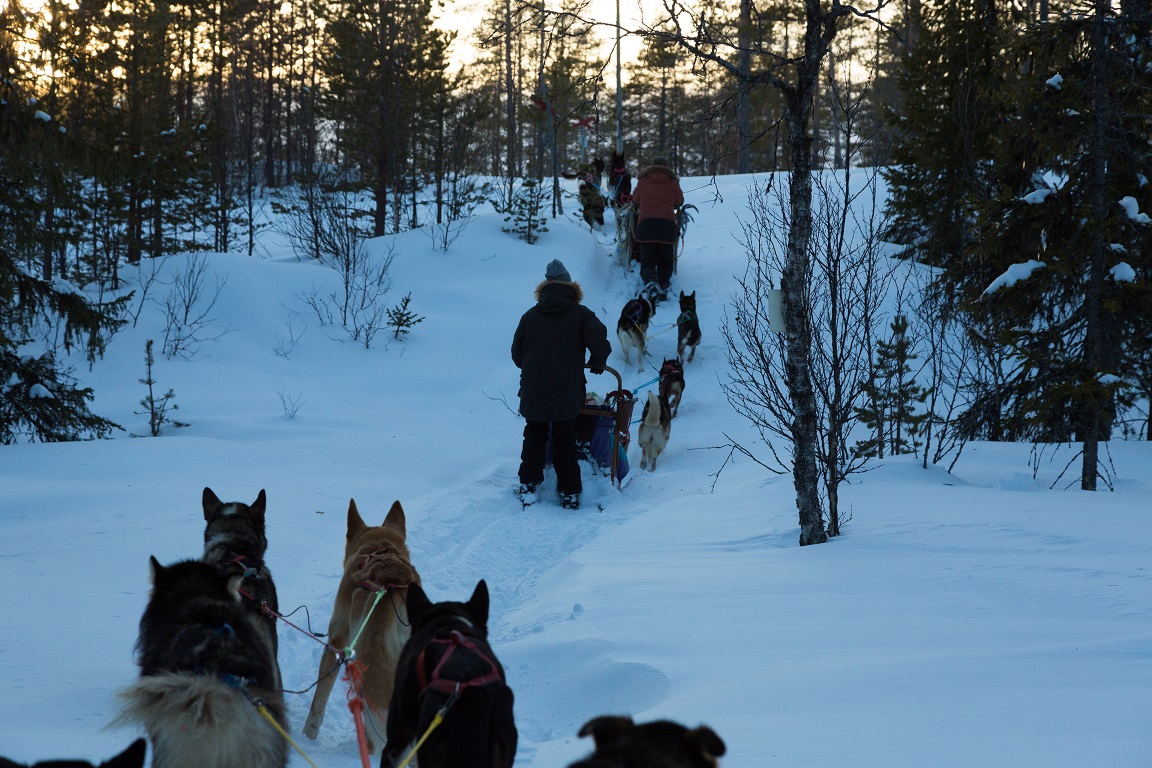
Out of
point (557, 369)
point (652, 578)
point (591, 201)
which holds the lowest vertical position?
point (652, 578)

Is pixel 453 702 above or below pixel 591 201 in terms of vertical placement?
below

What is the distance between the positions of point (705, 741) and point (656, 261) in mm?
14998

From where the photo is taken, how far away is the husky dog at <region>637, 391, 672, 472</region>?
32.3ft

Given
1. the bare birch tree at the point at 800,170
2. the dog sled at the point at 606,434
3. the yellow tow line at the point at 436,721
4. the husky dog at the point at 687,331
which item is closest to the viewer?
the yellow tow line at the point at 436,721

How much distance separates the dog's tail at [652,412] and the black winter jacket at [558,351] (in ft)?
6.38

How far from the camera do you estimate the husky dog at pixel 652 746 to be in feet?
4.91

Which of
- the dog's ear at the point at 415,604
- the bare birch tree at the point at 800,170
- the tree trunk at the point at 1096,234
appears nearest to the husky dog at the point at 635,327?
the tree trunk at the point at 1096,234

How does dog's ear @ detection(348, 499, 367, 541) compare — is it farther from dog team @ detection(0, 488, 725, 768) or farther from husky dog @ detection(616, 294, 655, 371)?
husky dog @ detection(616, 294, 655, 371)

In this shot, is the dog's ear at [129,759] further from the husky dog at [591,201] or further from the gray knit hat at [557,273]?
the husky dog at [591,201]

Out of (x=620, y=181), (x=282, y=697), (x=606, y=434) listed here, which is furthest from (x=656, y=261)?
(x=282, y=697)

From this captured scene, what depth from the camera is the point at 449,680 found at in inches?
91.0

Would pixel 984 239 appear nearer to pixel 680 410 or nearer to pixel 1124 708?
pixel 680 410

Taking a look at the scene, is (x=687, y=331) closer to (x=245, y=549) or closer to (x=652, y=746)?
(x=245, y=549)

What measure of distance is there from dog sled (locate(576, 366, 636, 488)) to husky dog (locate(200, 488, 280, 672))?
192 inches
